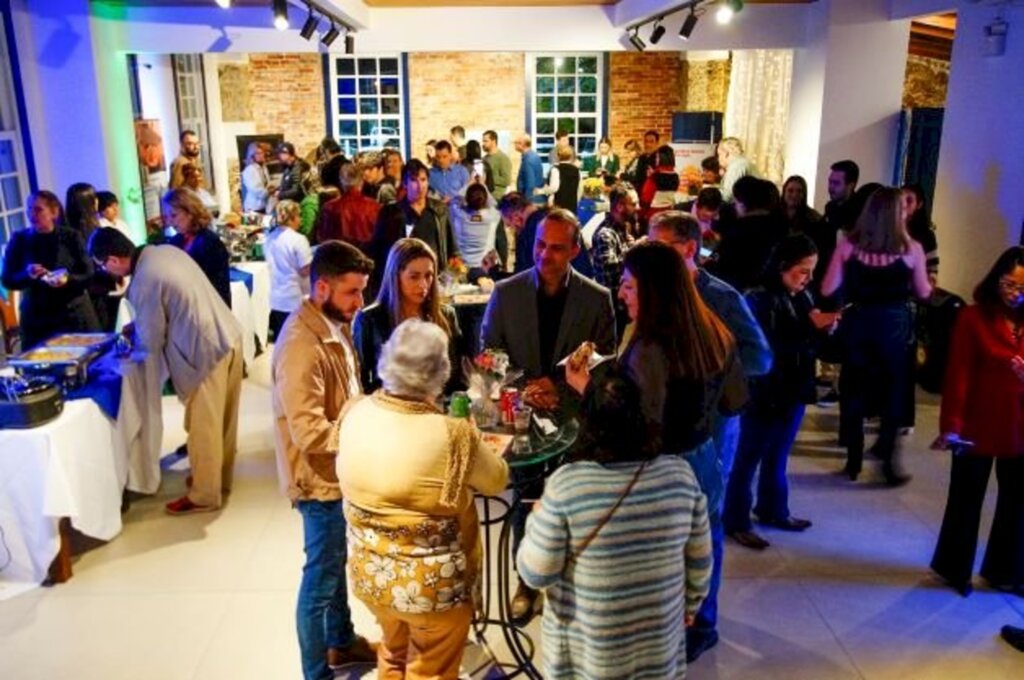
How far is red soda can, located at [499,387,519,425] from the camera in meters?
2.96

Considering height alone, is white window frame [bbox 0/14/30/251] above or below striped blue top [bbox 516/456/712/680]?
above

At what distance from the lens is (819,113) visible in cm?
746

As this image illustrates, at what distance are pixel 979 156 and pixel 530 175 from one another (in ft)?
19.3

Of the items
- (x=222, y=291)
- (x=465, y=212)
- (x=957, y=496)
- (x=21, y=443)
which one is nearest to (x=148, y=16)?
(x=465, y=212)

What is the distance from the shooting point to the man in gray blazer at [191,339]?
4.05 m

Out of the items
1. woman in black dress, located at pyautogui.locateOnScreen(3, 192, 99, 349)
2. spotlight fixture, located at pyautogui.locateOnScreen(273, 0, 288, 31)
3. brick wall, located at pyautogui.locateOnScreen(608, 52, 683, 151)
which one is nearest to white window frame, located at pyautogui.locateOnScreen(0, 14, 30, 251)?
woman in black dress, located at pyautogui.locateOnScreen(3, 192, 99, 349)

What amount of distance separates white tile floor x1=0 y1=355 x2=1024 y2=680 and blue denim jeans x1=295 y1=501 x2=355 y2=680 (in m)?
0.41

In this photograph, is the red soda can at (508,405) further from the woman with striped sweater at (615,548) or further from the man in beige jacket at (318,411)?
the woman with striped sweater at (615,548)

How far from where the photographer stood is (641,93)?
13.3 meters

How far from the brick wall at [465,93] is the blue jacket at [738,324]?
34.7ft

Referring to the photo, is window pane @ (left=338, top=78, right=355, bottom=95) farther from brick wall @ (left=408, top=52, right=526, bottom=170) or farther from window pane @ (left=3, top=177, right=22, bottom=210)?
window pane @ (left=3, top=177, right=22, bottom=210)

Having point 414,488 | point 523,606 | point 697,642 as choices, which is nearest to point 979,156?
point 697,642

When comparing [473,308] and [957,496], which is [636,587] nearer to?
[957,496]

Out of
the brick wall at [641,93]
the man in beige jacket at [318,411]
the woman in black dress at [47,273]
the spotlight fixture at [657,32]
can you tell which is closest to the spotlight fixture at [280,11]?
the woman in black dress at [47,273]
